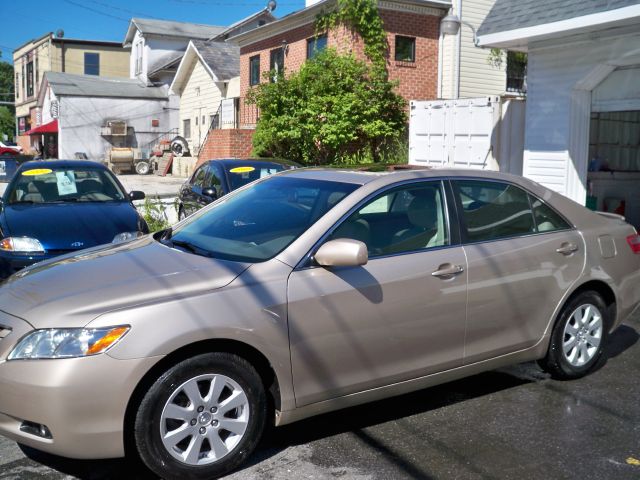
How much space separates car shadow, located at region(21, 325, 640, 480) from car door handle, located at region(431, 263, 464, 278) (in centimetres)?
99

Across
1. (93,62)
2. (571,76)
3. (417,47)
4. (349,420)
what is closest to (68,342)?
(349,420)

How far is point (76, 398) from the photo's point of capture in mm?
3420

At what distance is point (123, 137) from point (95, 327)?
1543 inches

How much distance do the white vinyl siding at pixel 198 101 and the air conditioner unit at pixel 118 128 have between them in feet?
14.8

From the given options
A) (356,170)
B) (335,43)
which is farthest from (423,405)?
(335,43)

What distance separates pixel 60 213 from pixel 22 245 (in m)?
0.81

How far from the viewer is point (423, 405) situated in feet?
16.3

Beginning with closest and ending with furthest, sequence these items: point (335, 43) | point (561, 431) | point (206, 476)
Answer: point (206, 476) → point (561, 431) → point (335, 43)

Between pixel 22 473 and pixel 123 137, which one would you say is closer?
pixel 22 473

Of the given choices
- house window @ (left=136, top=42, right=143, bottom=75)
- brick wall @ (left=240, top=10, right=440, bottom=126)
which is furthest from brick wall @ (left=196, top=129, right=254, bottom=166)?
house window @ (left=136, top=42, right=143, bottom=75)

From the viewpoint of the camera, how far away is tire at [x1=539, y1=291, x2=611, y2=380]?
207 inches

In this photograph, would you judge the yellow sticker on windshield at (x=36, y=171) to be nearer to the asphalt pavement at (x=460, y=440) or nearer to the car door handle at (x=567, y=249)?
the asphalt pavement at (x=460, y=440)

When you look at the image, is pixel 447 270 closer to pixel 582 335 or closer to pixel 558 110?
pixel 582 335

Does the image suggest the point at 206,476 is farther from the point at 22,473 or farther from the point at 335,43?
the point at 335,43
